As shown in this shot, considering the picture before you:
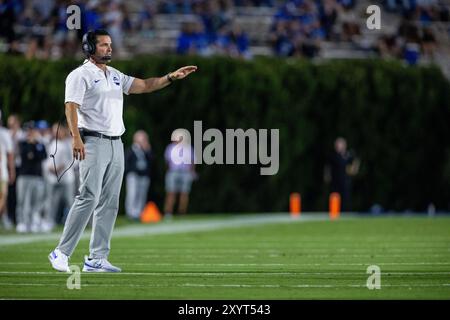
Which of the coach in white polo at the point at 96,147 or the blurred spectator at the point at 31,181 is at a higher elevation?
the coach in white polo at the point at 96,147

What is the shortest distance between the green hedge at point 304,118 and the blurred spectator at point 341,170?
0.54 meters

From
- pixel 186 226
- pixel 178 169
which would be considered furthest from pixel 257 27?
pixel 186 226

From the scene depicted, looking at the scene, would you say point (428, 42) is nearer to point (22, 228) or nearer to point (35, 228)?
point (35, 228)

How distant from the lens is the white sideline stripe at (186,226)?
20667mm

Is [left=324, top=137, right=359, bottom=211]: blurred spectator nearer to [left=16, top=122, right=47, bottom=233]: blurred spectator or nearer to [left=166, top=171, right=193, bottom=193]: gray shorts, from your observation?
[left=166, top=171, right=193, bottom=193]: gray shorts

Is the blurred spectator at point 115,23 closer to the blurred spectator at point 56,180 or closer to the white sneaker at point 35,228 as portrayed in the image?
the blurred spectator at point 56,180

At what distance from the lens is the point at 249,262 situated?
15.0 m

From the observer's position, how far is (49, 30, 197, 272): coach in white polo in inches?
501

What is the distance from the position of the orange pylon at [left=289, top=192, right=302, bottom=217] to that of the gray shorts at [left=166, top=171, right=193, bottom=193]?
7.98ft

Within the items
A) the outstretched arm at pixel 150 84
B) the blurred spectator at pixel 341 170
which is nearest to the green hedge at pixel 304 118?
the blurred spectator at pixel 341 170

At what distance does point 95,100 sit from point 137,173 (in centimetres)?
1509

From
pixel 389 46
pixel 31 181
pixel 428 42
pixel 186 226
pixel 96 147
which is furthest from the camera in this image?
pixel 428 42

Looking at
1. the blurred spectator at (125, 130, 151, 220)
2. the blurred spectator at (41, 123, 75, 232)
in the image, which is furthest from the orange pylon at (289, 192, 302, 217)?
the blurred spectator at (41, 123, 75, 232)
